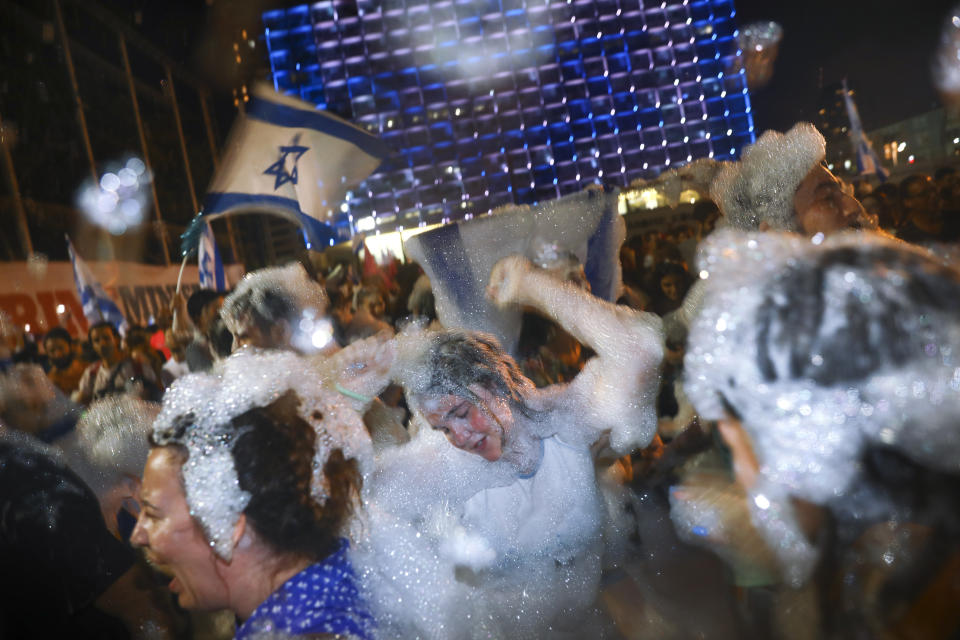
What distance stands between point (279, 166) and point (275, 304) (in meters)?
2.82

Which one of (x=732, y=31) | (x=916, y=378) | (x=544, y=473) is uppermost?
(x=732, y=31)

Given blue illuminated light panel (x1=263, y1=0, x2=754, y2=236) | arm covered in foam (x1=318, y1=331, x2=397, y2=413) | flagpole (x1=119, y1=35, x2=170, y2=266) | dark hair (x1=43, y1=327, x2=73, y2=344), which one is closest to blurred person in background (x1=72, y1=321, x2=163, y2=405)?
dark hair (x1=43, y1=327, x2=73, y2=344)

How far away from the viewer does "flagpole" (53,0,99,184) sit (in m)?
11.9

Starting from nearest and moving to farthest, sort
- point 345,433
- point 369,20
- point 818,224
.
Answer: point 345,433 → point 818,224 → point 369,20

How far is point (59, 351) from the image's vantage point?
5691 millimetres

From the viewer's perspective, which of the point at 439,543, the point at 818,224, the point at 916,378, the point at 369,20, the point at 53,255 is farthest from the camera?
the point at 369,20

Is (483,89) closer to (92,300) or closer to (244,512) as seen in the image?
(92,300)

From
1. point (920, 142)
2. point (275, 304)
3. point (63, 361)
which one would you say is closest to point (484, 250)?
point (275, 304)

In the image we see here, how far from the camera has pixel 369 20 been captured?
1828 cm

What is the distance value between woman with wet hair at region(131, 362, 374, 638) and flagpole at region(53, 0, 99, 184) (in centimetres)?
1307

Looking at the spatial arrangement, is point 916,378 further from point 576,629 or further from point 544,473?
point 576,629

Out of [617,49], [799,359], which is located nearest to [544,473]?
[799,359]

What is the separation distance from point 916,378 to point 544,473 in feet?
4.43

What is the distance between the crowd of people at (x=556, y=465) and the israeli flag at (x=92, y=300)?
417 centimetres
